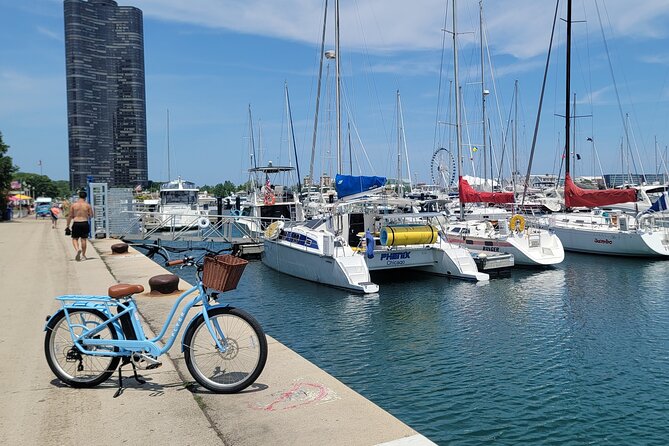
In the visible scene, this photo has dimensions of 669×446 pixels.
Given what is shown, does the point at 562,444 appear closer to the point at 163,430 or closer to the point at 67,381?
the point at 163,430

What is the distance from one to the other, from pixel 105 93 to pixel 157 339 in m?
126

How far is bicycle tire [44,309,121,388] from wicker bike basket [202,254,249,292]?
3.62 ft

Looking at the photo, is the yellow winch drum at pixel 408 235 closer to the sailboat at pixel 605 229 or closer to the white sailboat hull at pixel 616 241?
the sailboat at pixel 605 229

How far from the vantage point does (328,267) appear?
17.5m

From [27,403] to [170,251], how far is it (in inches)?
818

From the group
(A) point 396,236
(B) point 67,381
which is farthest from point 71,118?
(B) point 67,381

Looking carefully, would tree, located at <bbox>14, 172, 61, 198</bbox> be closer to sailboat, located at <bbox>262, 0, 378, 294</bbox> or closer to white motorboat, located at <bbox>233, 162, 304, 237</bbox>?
white motorboat, located at <bbox>233, 162, 304, 237</bbox>

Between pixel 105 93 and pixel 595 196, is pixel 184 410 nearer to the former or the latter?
pixel 595 196

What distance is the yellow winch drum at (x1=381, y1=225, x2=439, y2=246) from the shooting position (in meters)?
18.0

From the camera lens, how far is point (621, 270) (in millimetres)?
22562

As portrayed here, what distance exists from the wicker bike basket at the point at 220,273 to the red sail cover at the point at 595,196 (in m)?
20.8

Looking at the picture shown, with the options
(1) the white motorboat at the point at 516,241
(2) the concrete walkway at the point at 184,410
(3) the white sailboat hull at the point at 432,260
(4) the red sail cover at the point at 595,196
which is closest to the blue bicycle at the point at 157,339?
(2) the concrete walkway at the point at 184,410

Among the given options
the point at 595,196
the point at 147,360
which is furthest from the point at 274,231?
the point at 147,360

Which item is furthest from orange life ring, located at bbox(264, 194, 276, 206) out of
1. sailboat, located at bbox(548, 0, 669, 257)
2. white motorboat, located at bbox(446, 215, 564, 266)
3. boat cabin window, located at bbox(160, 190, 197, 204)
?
boat cabin window, located at bbox(160, 190, 197, 204)
